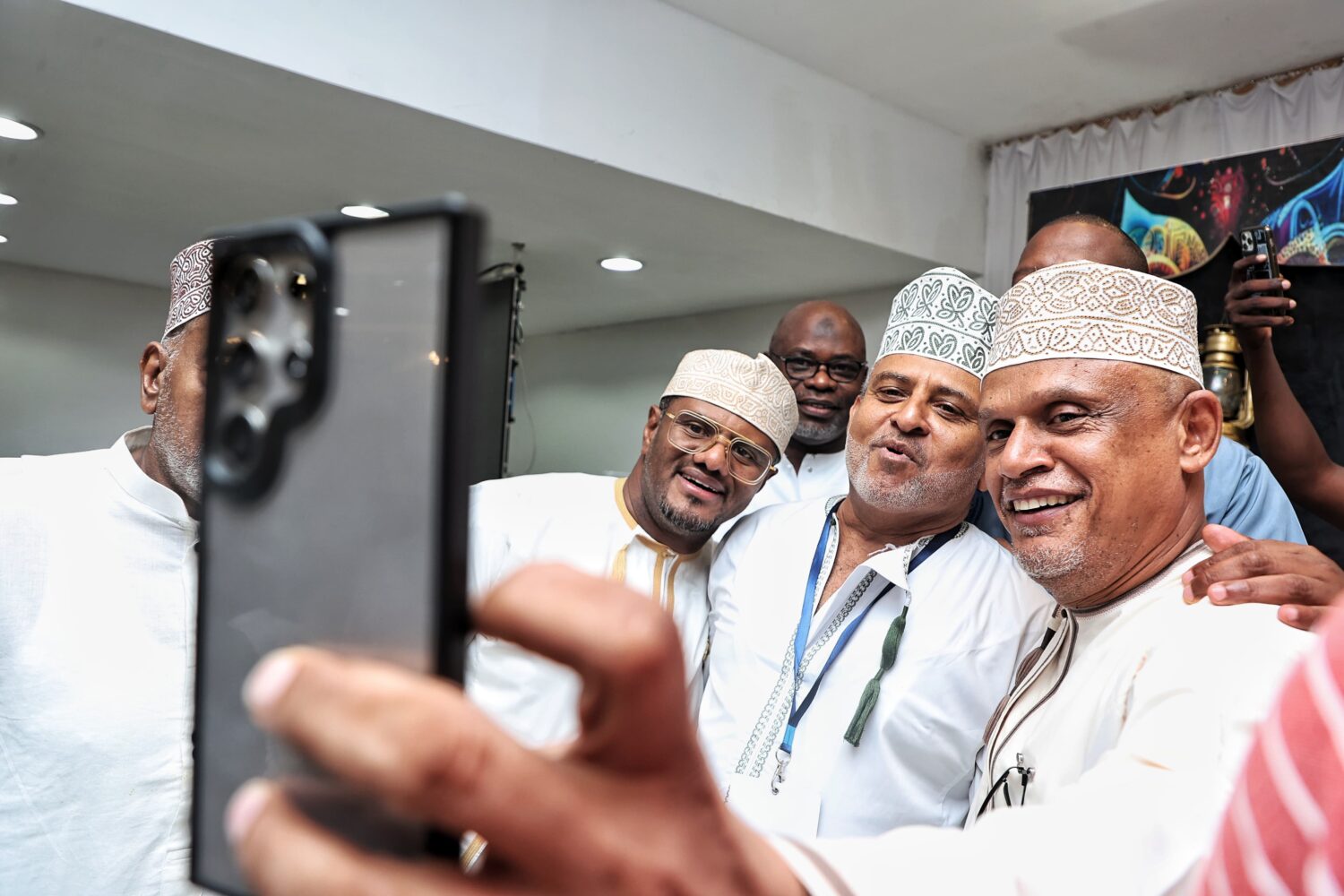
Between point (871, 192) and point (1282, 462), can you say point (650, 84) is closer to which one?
point (871, 192)

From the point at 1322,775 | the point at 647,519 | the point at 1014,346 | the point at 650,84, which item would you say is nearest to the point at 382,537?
the point at 1322,775

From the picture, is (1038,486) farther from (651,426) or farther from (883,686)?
(651,426)

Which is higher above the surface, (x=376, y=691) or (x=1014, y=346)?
(x=1014, y=346)

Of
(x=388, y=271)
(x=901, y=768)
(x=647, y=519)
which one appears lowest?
(x=901, y=768)

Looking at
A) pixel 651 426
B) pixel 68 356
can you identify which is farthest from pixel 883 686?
pixel 68 356

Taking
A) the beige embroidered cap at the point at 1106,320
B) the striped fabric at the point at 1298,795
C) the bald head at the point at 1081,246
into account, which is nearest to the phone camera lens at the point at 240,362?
the striped fabric at the point at 1298,795

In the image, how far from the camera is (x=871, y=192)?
4.98m

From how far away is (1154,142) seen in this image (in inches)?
187

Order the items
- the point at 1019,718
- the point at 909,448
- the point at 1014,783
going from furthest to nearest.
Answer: the point at 909,448, the point at 1019,718, the point at 1014,783

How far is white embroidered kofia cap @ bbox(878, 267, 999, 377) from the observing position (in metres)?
2.18

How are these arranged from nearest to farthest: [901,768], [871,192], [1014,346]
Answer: [1014,346] → [901,768] → [871,192]

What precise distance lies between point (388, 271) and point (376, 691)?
19cm

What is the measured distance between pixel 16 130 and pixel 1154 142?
5051 millimetres

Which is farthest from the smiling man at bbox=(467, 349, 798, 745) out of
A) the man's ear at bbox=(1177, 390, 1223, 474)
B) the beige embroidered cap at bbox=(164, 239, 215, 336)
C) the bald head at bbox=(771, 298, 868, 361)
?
the man's ear at bbox=(1177, 390, 1223, 474)
